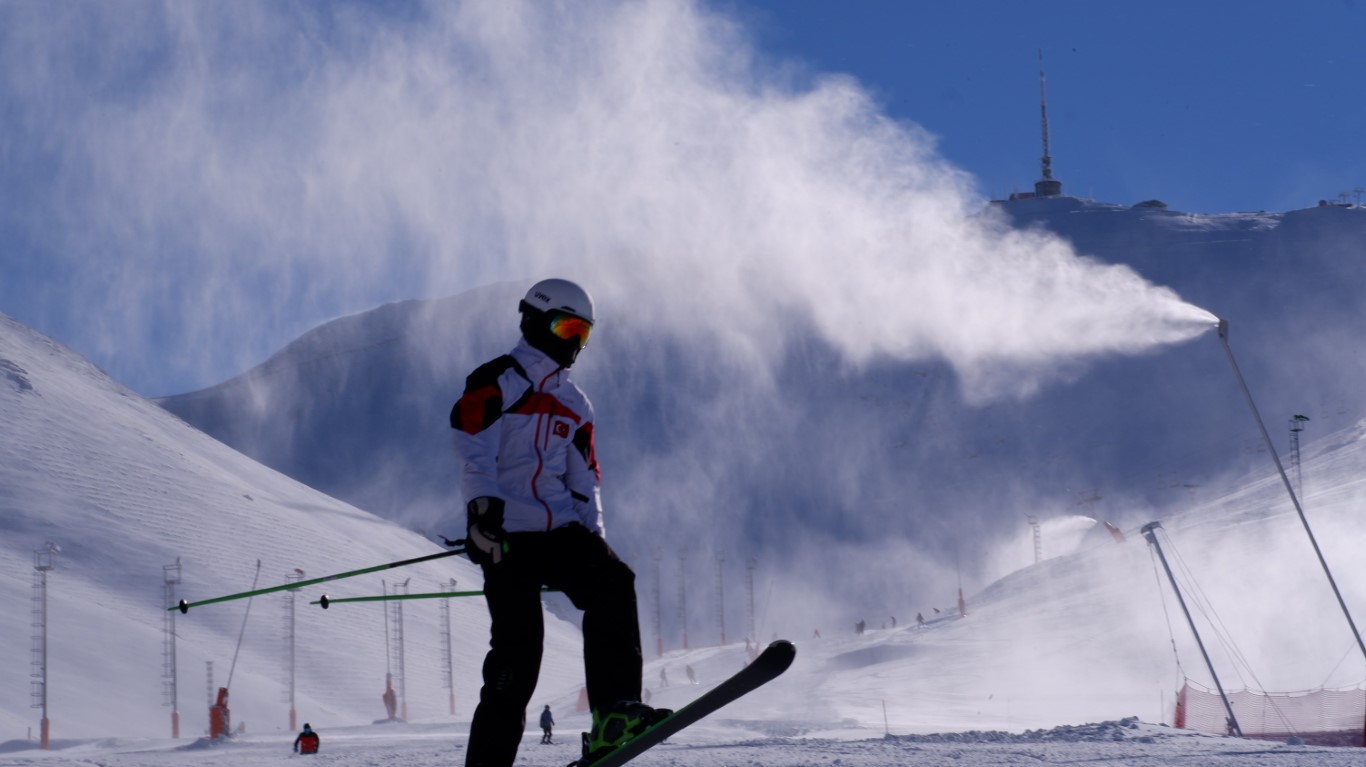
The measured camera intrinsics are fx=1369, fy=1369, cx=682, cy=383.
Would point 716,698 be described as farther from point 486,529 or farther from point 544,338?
point 544,338

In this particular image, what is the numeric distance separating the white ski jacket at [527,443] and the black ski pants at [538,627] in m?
0.12

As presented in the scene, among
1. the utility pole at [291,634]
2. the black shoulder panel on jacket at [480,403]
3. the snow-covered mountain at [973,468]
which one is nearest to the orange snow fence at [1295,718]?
the black shoulder panel on jacket at [480,403]

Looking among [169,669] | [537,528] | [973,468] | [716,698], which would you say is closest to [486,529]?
[537,528]

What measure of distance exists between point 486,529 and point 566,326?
1.04 m

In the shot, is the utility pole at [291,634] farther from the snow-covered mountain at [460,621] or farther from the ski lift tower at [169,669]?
the ski lift tower at [169,669]

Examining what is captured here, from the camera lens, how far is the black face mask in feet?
19.8

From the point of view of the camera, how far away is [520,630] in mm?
5680

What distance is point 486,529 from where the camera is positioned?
5.50 m

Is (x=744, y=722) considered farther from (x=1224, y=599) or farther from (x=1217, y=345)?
(x=1217, y=345)

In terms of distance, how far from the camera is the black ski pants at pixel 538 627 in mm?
5633

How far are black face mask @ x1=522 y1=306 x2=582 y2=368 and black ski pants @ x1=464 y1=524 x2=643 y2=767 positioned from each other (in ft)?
2.47

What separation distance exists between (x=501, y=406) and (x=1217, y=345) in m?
194

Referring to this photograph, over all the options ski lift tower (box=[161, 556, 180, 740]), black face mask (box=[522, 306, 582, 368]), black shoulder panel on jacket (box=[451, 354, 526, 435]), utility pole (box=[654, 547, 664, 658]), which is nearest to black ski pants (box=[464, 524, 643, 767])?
black shoulder panel on jacket (box=[451, 354, 526, 435])

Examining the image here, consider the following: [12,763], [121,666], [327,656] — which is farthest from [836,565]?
[12,763]
